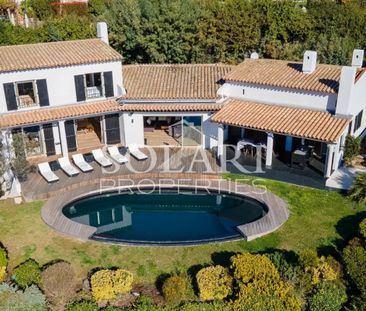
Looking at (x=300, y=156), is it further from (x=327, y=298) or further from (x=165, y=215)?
(x=327, y=298)

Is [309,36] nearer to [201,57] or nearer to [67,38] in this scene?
[201,57]

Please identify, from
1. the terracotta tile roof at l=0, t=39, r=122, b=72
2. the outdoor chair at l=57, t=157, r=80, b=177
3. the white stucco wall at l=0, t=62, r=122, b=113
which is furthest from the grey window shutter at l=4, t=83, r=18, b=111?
the outdoor chair at l=57, t=157, r=80, b=177

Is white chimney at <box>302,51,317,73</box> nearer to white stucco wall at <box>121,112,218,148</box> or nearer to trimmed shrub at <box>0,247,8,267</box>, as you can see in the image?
white stucco wall at <box>121,112,218,148</box>

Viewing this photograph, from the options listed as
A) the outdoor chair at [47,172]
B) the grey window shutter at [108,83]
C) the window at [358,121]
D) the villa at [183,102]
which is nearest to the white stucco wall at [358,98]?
the villa at [183,102]

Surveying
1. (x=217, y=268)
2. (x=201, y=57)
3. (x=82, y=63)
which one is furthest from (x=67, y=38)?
(x=217, y=268)

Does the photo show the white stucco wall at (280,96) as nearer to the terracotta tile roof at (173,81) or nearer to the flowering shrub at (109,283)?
the terracotta tile roof at (173,81)
